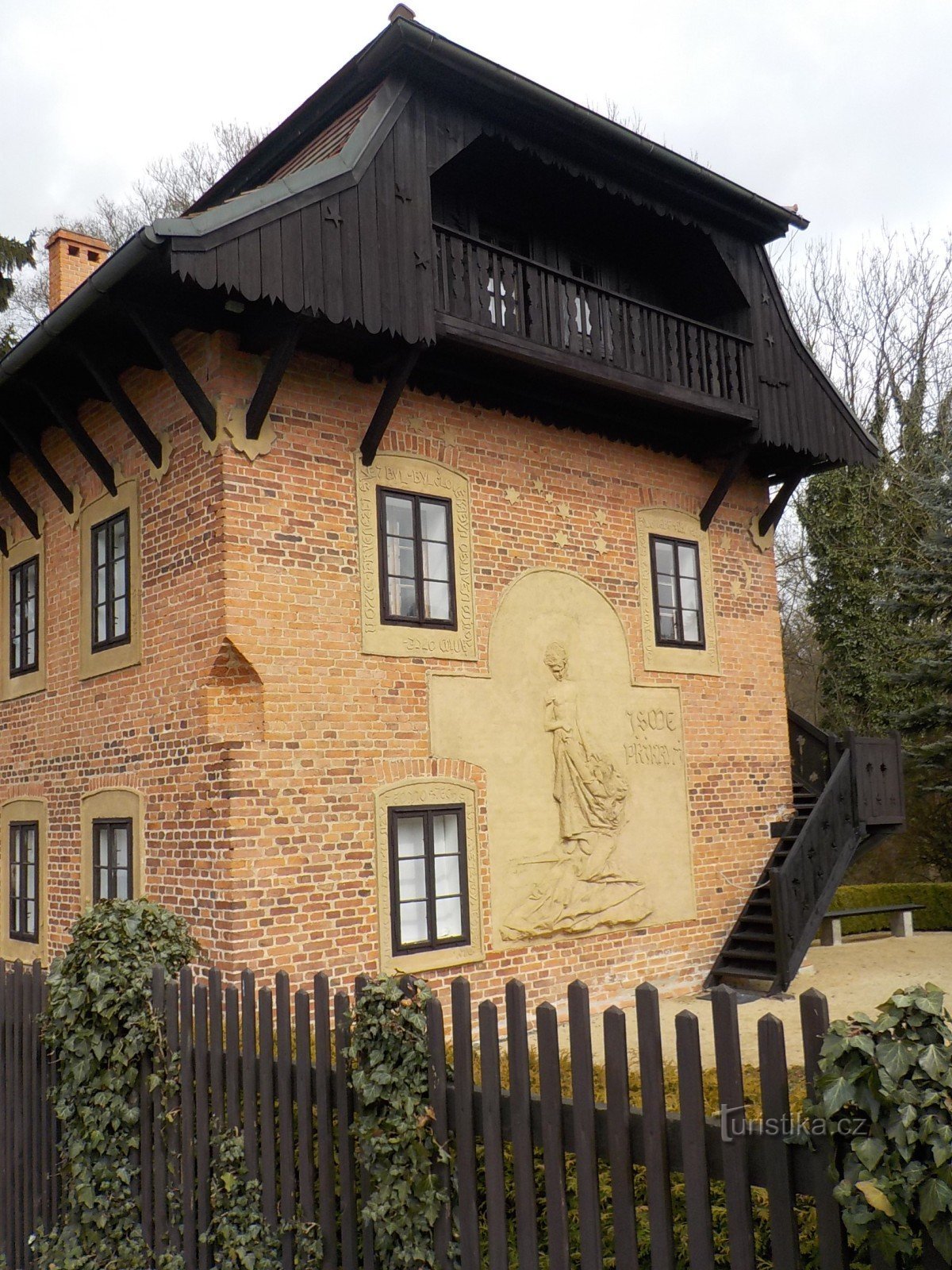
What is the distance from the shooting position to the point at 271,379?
9.08 metres

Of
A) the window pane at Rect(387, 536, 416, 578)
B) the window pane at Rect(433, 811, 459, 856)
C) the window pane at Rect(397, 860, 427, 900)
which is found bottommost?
the window pane at Rect(397, 860, 427, 900)

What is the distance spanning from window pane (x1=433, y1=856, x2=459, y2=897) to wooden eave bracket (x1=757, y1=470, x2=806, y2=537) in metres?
6.19

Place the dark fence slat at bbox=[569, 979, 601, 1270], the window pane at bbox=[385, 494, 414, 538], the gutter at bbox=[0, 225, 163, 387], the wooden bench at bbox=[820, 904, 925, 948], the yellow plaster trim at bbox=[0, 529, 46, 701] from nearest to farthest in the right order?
the dark fence slat at bbox=[569, 979, 601, 1270], the gutter at bbox=[0, 225, 163, 387], the window pane at bbox=[385, 494, 414, 538], the yellow plaster trim at bbox=[0, 529, 46, 701], the wooden bench at bbox=[820, 904, 925, 948]

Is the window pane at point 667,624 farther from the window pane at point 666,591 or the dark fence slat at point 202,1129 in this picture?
the dark fence slat at point 202,1129

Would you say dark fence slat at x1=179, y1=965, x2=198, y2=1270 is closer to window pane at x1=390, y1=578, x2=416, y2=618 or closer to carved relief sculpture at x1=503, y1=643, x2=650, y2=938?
window pane at x1=390, y1=578, x2=416, y2=618

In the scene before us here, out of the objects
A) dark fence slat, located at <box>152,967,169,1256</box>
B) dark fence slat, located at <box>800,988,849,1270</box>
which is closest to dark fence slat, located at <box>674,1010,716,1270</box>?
dark fence slat, located at <box>800,988,849,1270</box>

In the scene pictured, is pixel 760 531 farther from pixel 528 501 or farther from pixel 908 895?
pixel 908 895

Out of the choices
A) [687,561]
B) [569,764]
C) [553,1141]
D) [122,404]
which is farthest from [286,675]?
[553,1141]

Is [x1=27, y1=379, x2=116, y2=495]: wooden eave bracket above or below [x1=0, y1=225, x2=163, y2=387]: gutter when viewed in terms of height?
below

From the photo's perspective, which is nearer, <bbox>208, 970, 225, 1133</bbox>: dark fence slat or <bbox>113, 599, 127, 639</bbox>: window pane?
<bbox>208, 970, 225, 1133</bbox>: dark fence slat

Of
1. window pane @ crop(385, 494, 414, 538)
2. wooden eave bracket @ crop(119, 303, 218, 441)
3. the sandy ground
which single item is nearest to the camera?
wooden eave bracket @ crop(119, 303, 218, 441)

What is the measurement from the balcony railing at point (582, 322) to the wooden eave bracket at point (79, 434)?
3.73m

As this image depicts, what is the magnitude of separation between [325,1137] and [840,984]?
9044 mm

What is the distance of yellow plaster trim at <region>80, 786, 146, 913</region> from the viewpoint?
33.4ft
